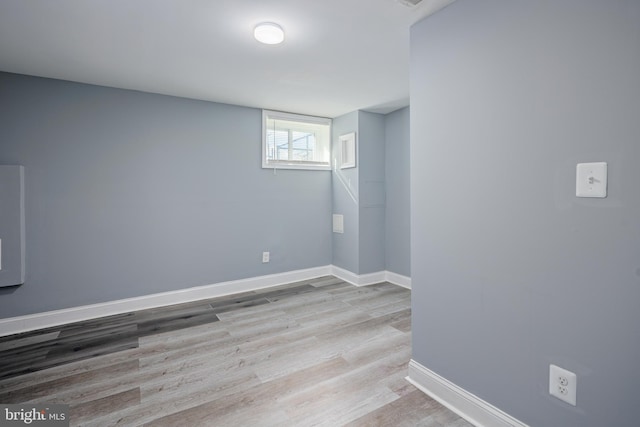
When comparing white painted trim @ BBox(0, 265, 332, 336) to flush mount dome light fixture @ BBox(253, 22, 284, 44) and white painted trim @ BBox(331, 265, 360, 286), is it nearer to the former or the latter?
white painted trim @ BBox(331, 265, 360, 286)

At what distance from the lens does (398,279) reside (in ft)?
13.0

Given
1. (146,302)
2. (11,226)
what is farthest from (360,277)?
Answer: (11,226)

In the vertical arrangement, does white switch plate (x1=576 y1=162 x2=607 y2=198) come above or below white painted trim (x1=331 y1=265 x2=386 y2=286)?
above

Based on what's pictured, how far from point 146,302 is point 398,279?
2.96 m

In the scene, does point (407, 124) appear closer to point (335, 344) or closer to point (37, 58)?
point (335, 344)

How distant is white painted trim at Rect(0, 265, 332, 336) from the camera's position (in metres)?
2.70

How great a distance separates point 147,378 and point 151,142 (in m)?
2.28

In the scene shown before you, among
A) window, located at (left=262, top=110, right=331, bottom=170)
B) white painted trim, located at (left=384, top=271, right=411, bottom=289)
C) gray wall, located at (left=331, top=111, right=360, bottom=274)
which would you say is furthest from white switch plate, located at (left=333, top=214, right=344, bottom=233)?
white painted trim, located at (left=384, top=271, right=411, bottom=289)

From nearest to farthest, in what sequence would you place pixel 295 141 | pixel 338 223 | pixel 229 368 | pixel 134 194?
1. pixel 229 368
2. pixel 134 194
3. pixel 295 141
4. pixel 338 223

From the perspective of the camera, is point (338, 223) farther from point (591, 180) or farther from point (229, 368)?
point (591, 180)

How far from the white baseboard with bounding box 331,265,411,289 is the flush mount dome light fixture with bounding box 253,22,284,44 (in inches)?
112

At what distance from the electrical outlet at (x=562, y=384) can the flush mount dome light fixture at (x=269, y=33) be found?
7.62ft

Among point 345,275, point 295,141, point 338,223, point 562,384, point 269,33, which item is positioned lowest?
point 345,275

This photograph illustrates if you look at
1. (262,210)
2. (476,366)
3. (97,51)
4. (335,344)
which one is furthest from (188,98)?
(476,366)
